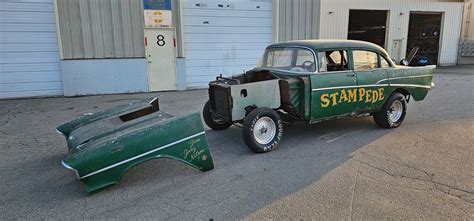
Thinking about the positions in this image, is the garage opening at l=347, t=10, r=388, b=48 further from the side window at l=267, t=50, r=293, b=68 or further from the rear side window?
the side window at l=267, t=50, r=293, b=68

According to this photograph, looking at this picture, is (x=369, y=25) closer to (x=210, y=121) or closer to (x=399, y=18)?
(x=399, y=18)

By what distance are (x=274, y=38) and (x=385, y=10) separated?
8.06 meters

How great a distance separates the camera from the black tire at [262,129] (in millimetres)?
4695

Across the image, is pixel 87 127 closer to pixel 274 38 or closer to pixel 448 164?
pixel 448 164

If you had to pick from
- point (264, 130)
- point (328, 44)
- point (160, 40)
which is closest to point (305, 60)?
point (328, 44)

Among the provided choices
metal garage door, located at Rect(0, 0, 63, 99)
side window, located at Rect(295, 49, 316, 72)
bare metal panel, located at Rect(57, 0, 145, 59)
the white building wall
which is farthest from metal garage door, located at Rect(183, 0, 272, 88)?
side window, located at Rect(295, 49, 316, 72)

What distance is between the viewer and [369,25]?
62.6 ft

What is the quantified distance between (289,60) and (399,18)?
14.5 m

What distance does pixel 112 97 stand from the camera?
33.6 ft

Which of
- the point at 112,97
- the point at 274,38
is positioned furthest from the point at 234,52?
the point at 112,97

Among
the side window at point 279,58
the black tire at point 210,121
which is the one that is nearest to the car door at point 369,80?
the side window at point 279,58

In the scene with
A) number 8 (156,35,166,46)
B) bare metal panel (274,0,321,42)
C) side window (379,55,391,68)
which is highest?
bare metal panel (274,0,321,42)

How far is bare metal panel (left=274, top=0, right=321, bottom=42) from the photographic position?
12.3 meters
